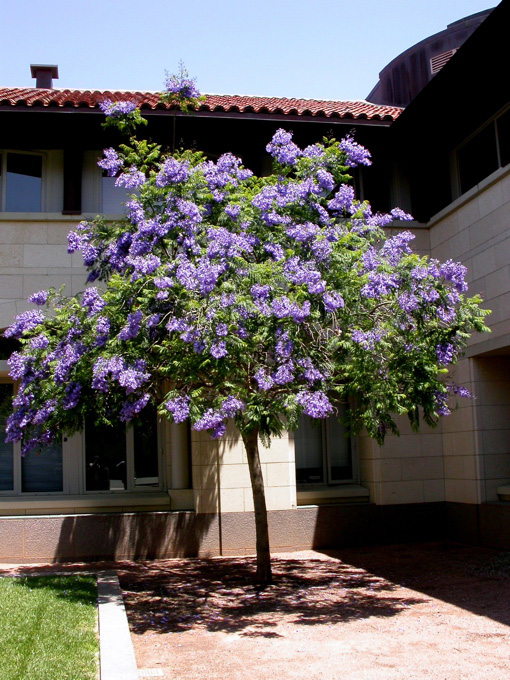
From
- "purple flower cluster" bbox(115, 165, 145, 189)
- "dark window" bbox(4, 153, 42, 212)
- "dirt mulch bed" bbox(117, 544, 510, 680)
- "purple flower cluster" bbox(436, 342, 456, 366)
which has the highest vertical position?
"dark window" bbox(4, 153, 42, 212)

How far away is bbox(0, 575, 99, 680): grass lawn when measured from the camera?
6.12 meters

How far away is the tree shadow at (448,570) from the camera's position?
9031mm

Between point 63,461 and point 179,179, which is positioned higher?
point 179,179

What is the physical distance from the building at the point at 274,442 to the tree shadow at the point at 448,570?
57cm

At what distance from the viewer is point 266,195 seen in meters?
8.98

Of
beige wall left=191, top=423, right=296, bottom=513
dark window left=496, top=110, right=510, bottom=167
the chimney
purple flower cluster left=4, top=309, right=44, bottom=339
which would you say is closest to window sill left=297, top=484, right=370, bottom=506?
beige wall left=191, top=423, right=296, bottom=513

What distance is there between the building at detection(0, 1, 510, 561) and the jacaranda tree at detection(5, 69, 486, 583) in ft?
12.5

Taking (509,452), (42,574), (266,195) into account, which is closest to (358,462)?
(509,452)

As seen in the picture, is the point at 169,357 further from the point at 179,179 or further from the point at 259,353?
the point at 179,179

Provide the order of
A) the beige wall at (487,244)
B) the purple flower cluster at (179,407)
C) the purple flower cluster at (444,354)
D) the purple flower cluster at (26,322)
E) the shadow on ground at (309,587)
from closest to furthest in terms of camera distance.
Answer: the purple flower cluster at (179,407)
the purple flower cluster at (444,354)
the shadow on ground at (309,587)
the purple flower cluster at (26,322)
the beige wall at (487,244)

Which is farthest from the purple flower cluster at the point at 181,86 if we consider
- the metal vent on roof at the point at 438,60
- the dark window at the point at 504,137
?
the metal vent on roof at the point at 438,60

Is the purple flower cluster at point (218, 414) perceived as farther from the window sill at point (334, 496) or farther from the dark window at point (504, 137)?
the dark window at point (504, 137)

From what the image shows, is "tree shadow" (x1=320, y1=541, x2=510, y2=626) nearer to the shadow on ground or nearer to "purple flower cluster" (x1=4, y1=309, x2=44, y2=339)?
the shadow on ground

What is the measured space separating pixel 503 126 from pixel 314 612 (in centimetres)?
837
